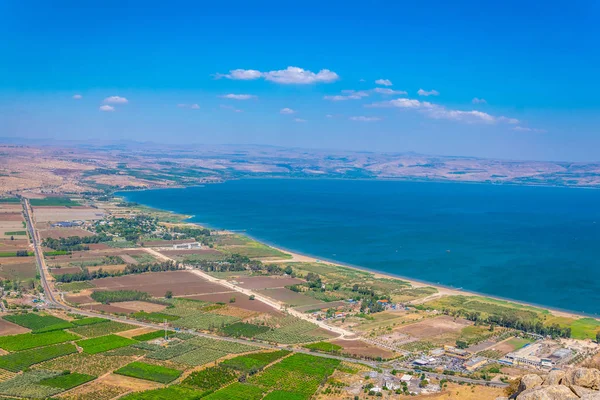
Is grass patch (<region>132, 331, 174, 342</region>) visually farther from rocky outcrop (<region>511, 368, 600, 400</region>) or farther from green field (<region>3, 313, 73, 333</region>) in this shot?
rocky outcrop (<region>511, 368, 600, 400</region>)

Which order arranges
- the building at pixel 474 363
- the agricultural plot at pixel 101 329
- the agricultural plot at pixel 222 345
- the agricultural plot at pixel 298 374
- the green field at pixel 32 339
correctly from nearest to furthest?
the agricultural plot at pixel 298 374 < the building at pixel 474 363 < the green field at pixel 32 339 < the agricultural plot at pixel 222 345 < the agricultural plot at pixel 101 329

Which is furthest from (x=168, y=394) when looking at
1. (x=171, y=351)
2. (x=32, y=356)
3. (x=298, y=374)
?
(x=32, y=356)

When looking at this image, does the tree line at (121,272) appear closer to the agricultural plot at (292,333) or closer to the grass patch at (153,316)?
the grass patch at (153,316)

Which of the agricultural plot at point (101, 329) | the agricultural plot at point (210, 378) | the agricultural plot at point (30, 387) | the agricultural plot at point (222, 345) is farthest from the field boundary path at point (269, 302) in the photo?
the agricultural plot at point (30, 387)

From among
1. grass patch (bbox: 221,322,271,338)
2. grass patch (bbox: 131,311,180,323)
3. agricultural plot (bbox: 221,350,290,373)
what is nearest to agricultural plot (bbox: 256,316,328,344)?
grass patch (bbox: 221,322,271,338)

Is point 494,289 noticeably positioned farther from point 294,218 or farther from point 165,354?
point 294,218

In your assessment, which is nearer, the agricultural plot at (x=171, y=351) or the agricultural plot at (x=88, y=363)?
the agricultural plot at (x=88, y=363)

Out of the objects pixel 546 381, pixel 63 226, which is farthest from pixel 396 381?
pixel 63 226
